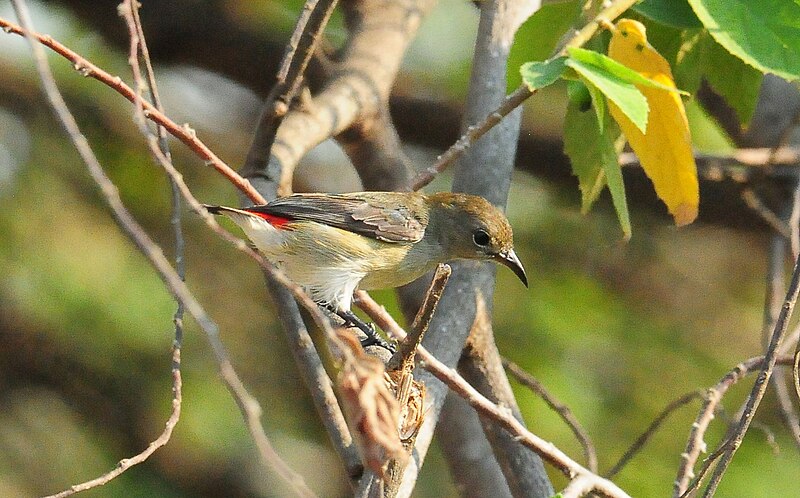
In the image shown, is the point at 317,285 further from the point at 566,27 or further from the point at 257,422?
the point at 257,422

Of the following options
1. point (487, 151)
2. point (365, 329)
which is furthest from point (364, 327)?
point (487, 151)

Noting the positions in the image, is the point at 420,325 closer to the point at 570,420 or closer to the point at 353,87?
the point at 570,420

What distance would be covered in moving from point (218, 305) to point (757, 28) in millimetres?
3793

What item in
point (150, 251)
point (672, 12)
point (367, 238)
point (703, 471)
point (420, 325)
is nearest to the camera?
point (150, 251)

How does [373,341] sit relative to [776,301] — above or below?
above

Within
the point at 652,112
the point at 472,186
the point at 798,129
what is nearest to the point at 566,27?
the point at 652,112

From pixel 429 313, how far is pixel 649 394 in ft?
10.4

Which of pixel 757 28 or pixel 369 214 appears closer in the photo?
pixel 757 28

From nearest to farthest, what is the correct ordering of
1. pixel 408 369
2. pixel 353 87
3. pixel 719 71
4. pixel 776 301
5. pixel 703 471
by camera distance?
pixel 408 369, pixel 703 471, pixel 719 71, pixel 353 87, pixel 776 301

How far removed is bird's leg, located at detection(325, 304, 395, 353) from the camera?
311 centimetres

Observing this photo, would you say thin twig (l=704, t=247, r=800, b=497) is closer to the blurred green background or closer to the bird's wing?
the bird's wing

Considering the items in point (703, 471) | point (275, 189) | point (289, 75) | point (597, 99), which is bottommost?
point (703, 471)

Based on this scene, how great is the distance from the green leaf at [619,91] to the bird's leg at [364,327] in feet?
4.18

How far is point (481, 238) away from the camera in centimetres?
363
